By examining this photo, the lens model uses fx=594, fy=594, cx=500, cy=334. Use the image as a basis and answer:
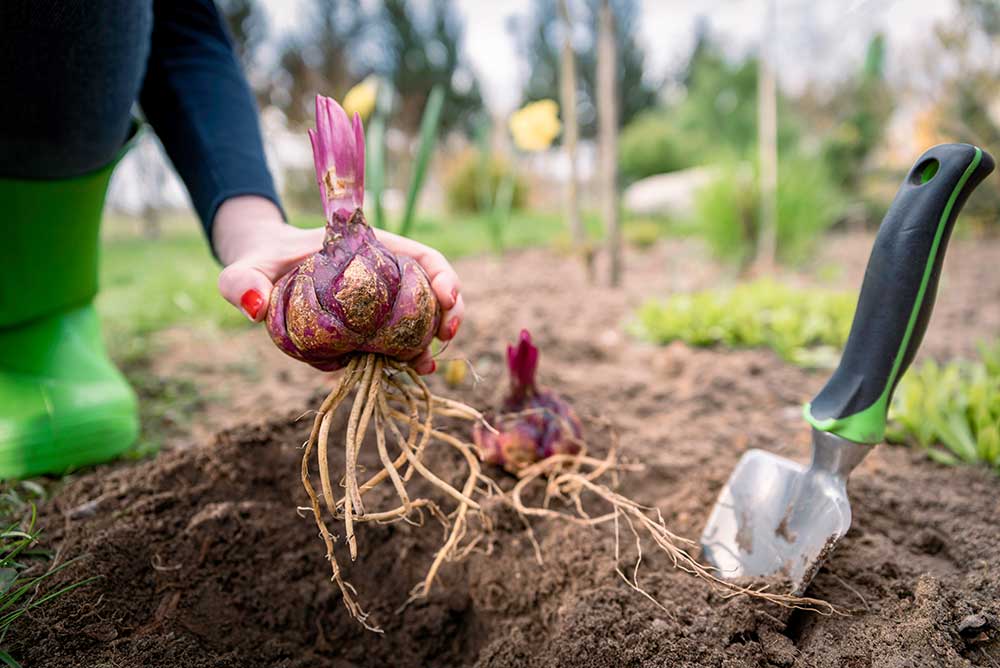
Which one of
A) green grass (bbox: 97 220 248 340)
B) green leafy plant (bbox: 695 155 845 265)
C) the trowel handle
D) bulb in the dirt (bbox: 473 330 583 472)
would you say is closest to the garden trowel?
the trowel handle

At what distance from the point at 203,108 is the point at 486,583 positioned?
45.7 inches

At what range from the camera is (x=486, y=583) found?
1.03 metres

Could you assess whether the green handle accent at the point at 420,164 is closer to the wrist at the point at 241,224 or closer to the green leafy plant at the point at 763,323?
the wrist at the point at 241,224

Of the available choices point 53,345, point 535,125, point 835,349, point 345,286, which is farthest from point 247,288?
point 535,125

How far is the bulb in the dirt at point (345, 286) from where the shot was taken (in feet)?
2.67

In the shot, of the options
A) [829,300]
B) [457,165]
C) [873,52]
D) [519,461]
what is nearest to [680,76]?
[457,165]

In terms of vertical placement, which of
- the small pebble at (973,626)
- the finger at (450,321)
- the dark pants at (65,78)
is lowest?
the small pebble at (973,626)

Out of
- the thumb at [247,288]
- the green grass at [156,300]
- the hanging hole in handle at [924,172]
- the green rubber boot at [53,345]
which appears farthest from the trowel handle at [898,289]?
the green grass at [156,300]

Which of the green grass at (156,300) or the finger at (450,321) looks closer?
the finger at (450,321)

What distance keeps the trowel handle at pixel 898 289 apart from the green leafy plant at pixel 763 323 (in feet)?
3.93

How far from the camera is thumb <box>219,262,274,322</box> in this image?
0.86 m

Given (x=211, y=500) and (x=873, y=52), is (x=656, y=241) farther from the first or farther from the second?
(x=211, y=500)

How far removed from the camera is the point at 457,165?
10.7 meters

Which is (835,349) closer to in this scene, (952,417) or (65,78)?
(952,417)
